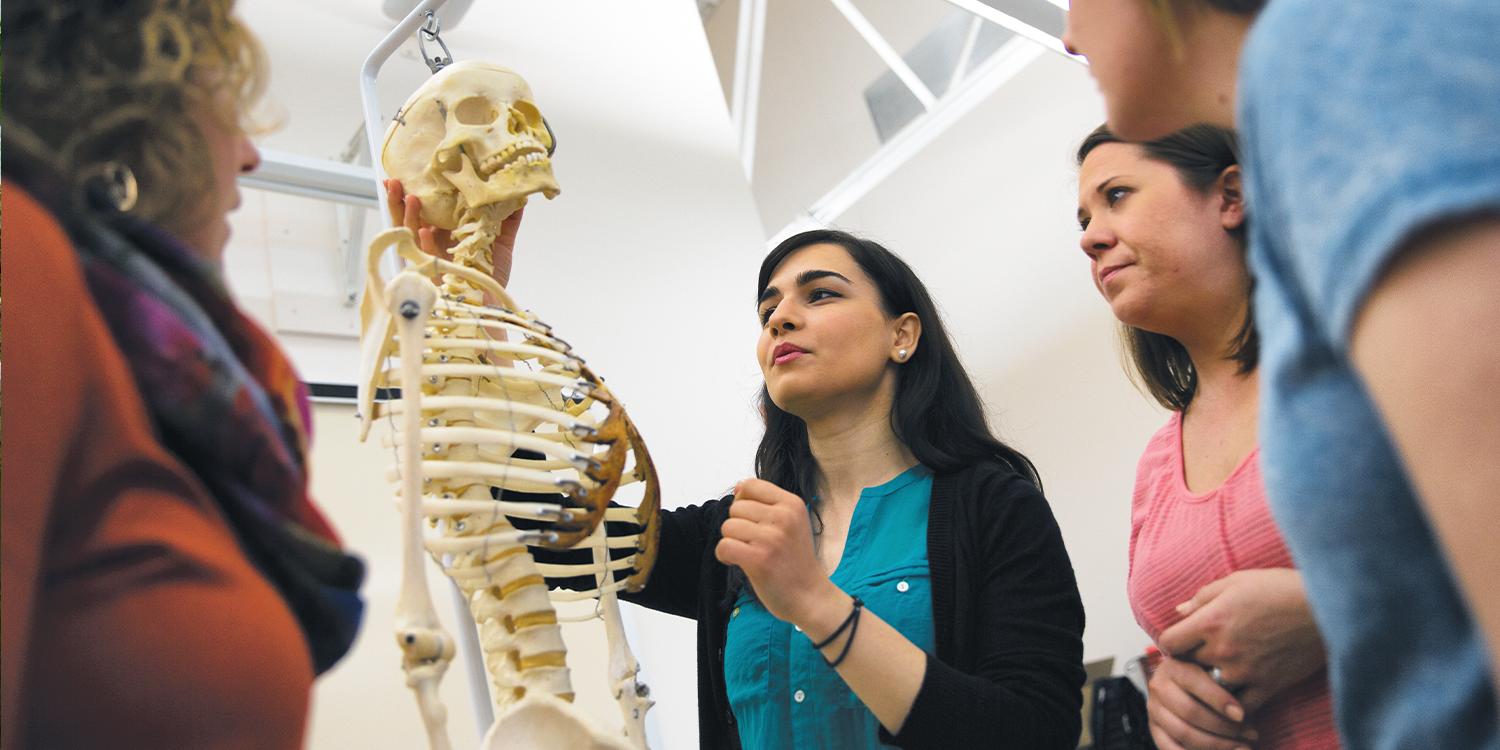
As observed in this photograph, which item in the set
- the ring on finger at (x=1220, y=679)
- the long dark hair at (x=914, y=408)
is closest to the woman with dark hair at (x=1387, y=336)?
the ring on finger at (x=1220, y=679)

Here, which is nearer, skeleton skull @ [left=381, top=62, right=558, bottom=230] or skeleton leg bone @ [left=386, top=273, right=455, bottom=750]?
skeleton leg bone @ [left=386, top=273, right=455, bottom=750]

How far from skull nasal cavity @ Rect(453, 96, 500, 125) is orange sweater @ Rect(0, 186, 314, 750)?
3.01 feet

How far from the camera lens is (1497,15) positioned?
1.60ft

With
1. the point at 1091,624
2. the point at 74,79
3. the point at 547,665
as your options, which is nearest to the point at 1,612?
the point at 74,79

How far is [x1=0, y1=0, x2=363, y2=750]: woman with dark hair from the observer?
479mm

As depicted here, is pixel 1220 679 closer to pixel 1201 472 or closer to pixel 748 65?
pixel 1201 472

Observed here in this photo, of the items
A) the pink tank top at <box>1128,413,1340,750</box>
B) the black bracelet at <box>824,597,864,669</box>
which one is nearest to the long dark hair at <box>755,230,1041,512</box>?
the pink tank top at <box>1128,413,1340,750</box>

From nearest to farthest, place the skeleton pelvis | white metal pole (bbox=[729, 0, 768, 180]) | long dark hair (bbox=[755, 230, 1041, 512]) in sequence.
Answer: the skeleton pelvis < long dark hair (bbox=[755, 230, 1041, 512]) < white metal pole (bbox=[729, 0, 768, 180])

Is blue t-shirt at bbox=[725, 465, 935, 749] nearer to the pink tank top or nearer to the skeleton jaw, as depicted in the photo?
the pink tank top

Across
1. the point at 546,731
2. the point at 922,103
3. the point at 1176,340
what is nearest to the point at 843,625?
the point at 546,731

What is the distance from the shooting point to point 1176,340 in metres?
1.46

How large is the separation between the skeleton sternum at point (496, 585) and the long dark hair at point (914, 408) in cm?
42

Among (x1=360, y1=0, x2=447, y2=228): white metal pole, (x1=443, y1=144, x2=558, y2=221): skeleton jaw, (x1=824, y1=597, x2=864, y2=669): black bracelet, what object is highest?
(x1=360, y1=0, x2=447, y2=228): white metal pole

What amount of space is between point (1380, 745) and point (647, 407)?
6.79ft
